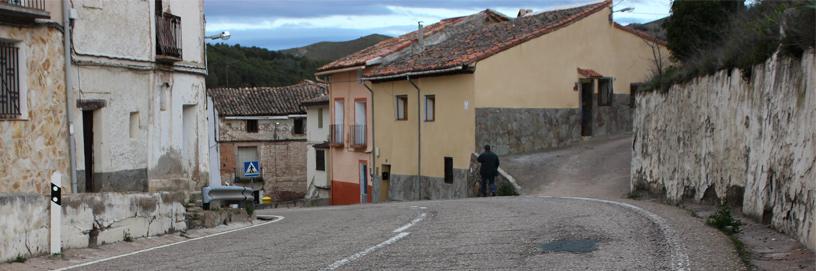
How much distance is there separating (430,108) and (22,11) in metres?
21.3

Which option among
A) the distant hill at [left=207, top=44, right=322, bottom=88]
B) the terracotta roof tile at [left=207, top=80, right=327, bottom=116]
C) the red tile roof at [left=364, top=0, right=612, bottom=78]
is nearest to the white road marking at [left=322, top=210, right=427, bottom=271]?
the red tile roof at [left=364, top=0, right=612, bottom=78]

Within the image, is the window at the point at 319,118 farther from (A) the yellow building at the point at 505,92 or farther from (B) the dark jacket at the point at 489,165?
(B) the dark jacket at the point at 489,165

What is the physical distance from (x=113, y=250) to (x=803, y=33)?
924 cm

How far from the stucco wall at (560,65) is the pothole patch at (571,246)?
21.2 m

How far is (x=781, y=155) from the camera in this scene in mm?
12375

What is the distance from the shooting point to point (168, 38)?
2156 centimetres

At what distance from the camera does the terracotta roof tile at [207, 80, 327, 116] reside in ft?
194

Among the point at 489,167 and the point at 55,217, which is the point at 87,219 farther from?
the point at 489,167

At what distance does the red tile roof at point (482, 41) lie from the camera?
33.7 meters

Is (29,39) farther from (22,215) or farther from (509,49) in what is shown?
(509,49)

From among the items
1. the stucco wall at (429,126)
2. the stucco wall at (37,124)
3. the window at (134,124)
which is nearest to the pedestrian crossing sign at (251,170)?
the stucco wall at (429,126)

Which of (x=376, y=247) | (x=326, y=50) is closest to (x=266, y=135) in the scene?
(x=376, y=247)

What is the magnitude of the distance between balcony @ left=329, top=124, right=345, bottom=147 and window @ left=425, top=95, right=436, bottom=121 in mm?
8290

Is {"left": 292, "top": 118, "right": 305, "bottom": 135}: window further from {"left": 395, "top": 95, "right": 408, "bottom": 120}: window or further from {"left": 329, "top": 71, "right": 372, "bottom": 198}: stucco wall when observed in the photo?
{"left": 395, "top": 95, "right": 408, "bottom": 120}: window
